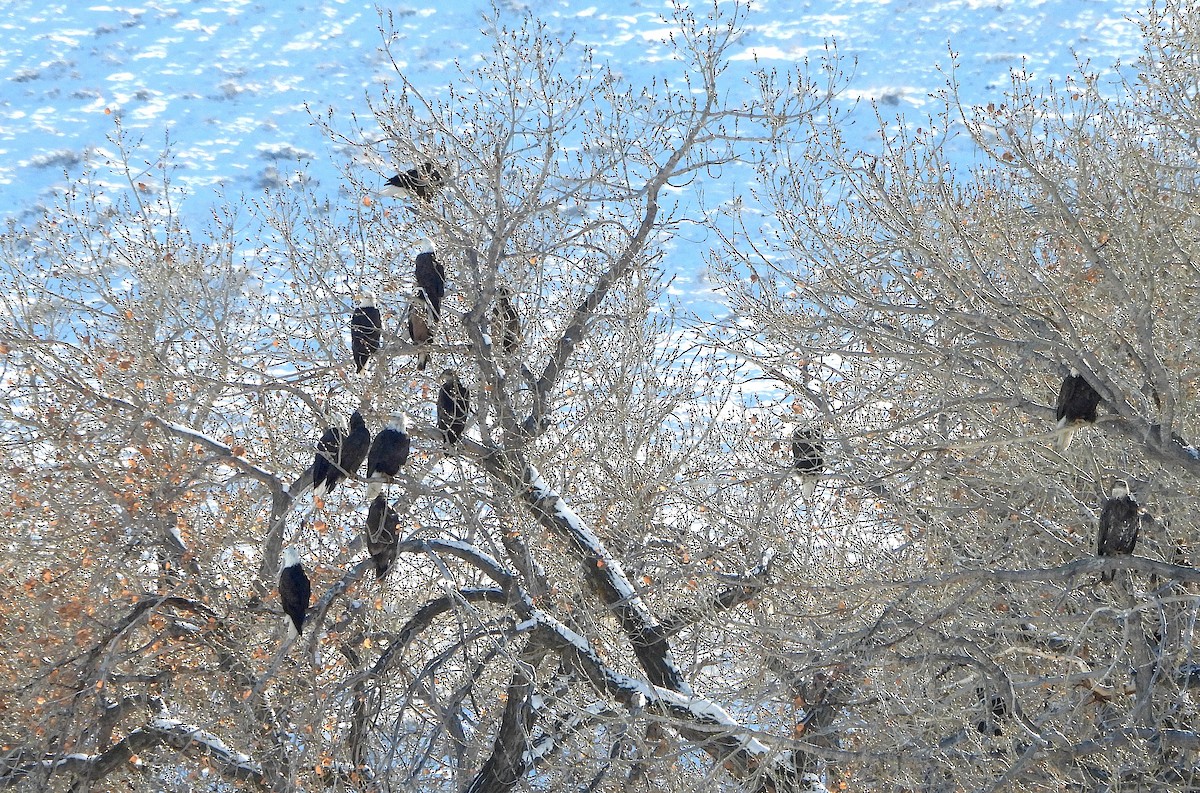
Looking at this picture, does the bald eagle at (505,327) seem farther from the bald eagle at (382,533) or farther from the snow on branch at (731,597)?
the snow on branch at (731,597)

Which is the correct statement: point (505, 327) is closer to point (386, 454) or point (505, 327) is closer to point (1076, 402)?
point (386, 454)

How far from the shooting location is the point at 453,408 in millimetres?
7668

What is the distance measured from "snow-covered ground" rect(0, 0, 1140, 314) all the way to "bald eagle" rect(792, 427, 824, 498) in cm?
1704

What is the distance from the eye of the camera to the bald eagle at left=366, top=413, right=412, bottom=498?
6.85 meters

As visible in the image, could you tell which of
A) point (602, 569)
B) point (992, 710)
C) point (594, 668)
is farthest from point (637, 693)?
point (992, 710)

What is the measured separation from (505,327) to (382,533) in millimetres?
1762

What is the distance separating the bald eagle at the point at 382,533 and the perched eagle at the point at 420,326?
1.11 m

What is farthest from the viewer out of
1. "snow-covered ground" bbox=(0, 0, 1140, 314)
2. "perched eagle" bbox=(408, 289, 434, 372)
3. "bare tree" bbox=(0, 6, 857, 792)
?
"snow-covered ground" bbox=(0, 0, 1140, 314)

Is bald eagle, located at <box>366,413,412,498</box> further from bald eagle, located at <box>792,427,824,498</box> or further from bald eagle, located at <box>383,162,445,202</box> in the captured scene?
bald eagle, located at <box>792,427,824,498</box>

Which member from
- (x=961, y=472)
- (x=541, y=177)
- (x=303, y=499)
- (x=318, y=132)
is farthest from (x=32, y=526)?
(x=318, y=132)

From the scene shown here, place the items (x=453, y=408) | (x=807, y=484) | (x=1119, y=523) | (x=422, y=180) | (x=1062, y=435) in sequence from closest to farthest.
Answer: (x=1119, y=523)
(x=1062, y=435)
(x=807, y=484)
(x=453, y=408)
(x=422, y=180)

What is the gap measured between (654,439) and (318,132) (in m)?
17.1

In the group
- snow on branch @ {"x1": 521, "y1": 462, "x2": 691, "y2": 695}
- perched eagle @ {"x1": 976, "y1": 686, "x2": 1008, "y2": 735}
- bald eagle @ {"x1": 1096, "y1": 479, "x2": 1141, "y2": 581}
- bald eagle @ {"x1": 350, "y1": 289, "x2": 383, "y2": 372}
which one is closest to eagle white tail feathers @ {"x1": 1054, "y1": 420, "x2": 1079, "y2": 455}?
bald eagle @ {"x1": 1096, "y1": 479, "x2": 1141, "y2": 581}

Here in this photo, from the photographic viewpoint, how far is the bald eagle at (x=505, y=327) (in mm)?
8062
